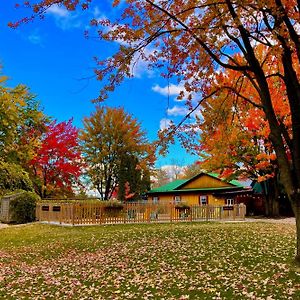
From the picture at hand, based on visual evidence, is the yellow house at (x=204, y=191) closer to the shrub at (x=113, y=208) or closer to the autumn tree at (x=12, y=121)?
the shrub at (x=113, y=208)

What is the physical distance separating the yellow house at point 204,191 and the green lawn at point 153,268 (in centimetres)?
2296

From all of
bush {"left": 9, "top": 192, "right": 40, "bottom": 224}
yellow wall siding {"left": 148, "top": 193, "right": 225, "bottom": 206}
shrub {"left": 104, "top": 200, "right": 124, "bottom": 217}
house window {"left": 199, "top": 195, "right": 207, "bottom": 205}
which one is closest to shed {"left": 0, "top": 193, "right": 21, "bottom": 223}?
bush {"left": 9, "top": 192, "right": 40, "bottom": 224}

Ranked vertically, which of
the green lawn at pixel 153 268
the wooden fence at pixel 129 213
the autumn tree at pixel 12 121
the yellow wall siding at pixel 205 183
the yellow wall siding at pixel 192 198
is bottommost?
the green lawn at pixel 153 268

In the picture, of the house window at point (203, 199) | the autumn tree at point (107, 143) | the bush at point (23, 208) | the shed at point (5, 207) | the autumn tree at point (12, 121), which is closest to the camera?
the autumn tree at point (12, 121)

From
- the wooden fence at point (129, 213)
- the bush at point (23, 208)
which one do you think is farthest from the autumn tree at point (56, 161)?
the wooden fence at point (129, 213)

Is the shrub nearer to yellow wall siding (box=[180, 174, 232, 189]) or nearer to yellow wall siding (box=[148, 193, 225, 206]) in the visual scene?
yellow wall siding (box=[148, 193, 225, 206])

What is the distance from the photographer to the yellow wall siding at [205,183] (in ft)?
128

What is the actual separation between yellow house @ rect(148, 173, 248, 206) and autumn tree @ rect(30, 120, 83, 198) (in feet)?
34.8

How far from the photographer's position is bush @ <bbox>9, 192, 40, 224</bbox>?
82.2 ft

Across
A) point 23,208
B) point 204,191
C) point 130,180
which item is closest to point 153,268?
point 23,208

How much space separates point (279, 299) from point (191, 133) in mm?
6475

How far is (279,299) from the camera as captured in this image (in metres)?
5.87

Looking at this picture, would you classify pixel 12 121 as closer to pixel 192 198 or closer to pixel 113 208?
pixel 113 208

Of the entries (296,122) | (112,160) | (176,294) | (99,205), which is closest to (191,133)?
(296,122)
